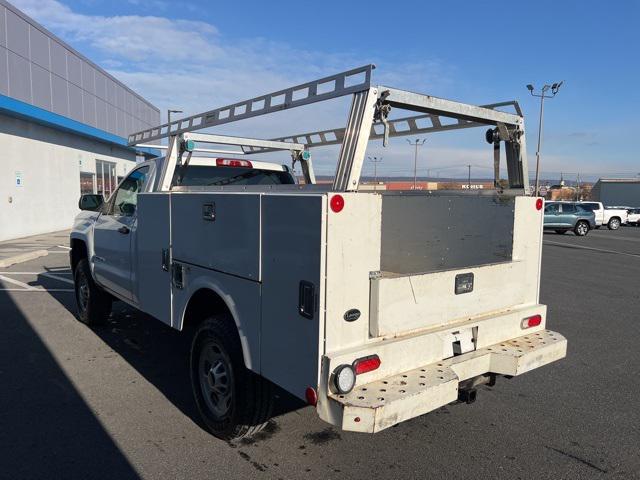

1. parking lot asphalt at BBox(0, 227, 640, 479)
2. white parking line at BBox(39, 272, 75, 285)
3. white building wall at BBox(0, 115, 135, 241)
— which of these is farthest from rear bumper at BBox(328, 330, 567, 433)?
Answer: white building wall at BBox(0, 115, 135, 241)

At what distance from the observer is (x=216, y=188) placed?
15.6 feet

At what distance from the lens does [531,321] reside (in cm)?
378

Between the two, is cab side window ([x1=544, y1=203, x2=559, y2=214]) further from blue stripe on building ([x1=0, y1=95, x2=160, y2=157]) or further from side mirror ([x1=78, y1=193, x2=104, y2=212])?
side mirror ([x1=78, y1=193, x2=104, y2=212])

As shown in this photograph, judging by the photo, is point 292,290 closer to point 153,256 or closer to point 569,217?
point 153,256

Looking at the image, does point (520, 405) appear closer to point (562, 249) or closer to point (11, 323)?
point (11, 323)

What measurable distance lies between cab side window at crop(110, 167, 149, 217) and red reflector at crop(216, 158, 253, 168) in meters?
0.71

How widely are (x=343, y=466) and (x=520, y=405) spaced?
180cm

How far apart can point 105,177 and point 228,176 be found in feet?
75.2

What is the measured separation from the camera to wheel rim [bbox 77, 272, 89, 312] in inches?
247

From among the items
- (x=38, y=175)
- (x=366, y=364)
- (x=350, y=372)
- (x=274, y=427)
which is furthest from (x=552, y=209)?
(x=350, y=372)

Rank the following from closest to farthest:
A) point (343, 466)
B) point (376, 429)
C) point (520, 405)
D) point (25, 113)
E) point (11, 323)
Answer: point (376, 429)
point (343, 466)
point (520, 405)
point (11, 323)
point (25, 113)

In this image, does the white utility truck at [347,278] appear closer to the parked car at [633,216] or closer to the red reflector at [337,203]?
Answer: the red reflector at [337,203]

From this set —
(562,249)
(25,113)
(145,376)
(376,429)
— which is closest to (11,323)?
(145,376)

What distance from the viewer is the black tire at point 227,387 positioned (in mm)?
3289
